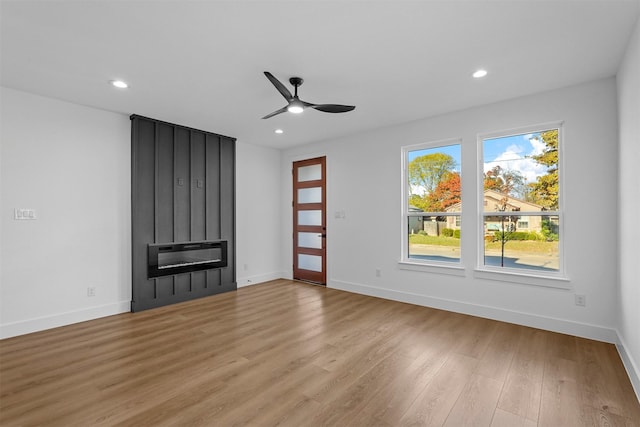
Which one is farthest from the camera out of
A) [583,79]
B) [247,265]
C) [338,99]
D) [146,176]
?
[247,265]

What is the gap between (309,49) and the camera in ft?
8.60

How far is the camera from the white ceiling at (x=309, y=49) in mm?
2146

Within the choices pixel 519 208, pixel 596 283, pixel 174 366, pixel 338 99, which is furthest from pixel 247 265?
pixel 596 283

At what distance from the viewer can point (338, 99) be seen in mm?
3732

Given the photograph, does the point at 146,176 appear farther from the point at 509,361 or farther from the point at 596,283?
the point at 596,283

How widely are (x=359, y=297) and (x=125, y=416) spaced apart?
3524 mm

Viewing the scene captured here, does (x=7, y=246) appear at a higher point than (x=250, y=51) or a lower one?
lower

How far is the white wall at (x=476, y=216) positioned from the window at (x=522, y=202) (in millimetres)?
145

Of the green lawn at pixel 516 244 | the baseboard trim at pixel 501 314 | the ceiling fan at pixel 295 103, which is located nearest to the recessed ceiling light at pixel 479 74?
the ceiling fan at pixel 295 103

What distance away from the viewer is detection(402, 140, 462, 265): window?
4.34 metres

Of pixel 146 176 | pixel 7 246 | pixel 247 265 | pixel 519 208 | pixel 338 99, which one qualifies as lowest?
pixel 247 265

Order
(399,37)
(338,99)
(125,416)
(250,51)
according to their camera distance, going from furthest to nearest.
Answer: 1. (338,99)
2. (250,51)
3. (399,37)
4. (125,416)

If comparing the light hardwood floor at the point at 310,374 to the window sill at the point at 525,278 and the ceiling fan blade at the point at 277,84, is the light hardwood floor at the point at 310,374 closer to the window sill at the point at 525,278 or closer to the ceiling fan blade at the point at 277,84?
the window sill at the point at 525,278

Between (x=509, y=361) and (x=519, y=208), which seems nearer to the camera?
(x=509, y=361)
